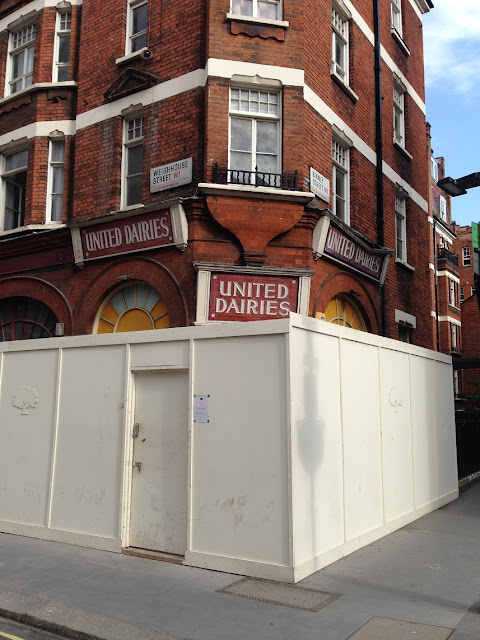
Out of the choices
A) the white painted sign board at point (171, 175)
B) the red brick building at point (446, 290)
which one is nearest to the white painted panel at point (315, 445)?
the white painted sign board at point (171, 175)

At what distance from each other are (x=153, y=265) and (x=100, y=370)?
3855 mm

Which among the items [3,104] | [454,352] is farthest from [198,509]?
[454,352]

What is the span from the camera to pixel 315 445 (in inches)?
277

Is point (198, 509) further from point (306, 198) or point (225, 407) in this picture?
point (306, 198)

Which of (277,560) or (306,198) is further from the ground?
(306,198)

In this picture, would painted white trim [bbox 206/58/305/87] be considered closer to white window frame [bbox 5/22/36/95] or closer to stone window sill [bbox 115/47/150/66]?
stone window sill [bbox 115/47/150/66]

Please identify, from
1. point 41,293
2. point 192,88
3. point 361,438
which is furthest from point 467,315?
point 361,438

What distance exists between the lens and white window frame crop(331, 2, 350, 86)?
14.0 meters

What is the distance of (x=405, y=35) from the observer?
58.9 feet

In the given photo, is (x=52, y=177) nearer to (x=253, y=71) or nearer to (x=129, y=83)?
(x=129, y=83)

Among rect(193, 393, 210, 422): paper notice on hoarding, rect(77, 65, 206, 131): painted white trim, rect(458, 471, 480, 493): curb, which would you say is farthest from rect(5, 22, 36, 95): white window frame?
rect(458, 471, 480, 493): curb

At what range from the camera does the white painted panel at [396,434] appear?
347 inches

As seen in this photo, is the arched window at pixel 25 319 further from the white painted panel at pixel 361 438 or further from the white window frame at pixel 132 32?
the white painted panel at pixel 361 438

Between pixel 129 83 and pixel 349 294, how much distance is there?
6.60 meters
